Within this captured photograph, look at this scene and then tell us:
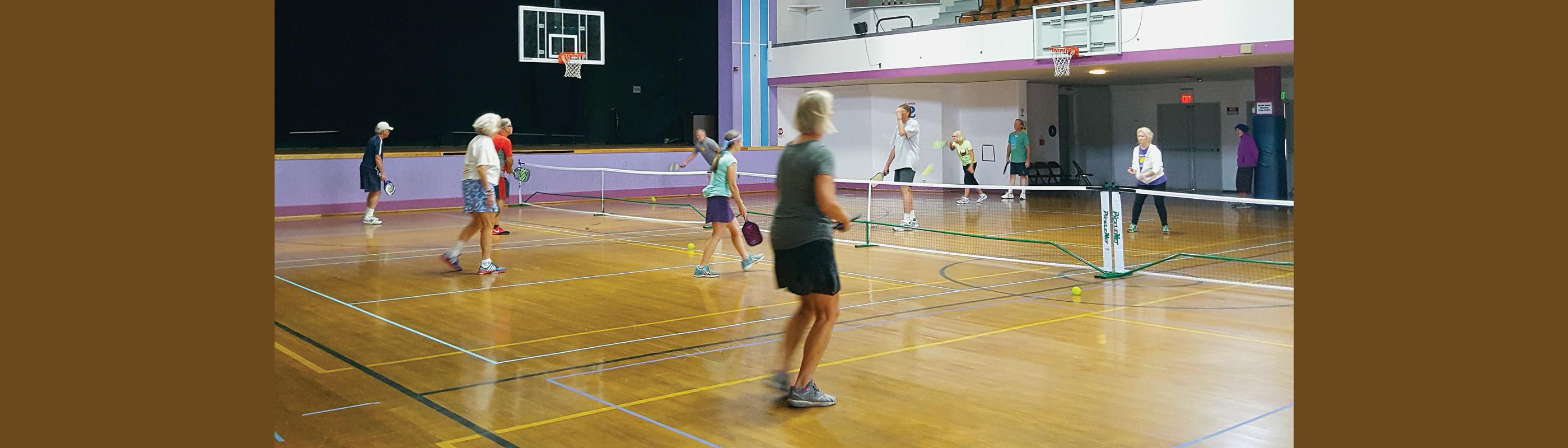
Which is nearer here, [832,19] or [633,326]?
[633,326]

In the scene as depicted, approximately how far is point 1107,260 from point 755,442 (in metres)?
6.67

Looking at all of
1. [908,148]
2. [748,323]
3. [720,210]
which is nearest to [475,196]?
[720,210]

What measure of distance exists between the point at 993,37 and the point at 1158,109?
6.93m

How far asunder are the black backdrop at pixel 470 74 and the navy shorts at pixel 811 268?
21.9m

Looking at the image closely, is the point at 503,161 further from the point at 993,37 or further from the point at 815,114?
the point at 815,114

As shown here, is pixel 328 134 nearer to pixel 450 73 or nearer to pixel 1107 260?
pixel 450 73

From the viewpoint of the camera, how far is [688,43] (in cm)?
3034

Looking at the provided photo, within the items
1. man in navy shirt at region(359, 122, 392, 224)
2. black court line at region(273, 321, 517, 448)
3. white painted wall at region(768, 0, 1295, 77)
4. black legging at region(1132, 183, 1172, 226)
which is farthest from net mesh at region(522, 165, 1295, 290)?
black court line at region(273, 321, 517, 448)

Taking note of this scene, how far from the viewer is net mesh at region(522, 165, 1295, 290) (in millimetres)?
11305

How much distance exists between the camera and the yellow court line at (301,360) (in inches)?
263

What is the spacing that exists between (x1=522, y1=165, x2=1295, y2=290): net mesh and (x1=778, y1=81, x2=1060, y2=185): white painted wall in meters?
0.72

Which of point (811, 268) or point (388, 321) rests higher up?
point (811, 268)

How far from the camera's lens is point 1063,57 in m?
21.1

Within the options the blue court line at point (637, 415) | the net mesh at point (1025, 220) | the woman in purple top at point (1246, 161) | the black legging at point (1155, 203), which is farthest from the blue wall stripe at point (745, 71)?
the blue court line at point (637, 415)
